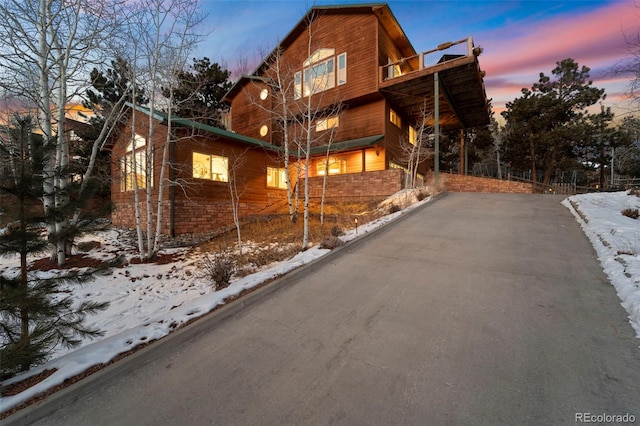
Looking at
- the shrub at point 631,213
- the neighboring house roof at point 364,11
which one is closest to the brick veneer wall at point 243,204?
the neighboring house roof at point 364,11

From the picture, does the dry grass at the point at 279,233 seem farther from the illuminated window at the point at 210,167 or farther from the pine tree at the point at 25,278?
the pine tree at the point at 25,278

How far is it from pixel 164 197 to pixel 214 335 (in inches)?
436

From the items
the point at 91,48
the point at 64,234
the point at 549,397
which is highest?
the point at 91,48

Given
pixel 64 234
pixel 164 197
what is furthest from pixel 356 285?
pixel 164 197

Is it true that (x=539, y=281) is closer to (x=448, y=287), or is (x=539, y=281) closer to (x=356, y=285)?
(x=448, y=287)

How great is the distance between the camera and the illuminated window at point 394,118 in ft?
56.5

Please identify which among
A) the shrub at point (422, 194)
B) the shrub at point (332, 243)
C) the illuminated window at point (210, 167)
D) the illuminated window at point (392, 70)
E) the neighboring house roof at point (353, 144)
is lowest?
the shrub at point (332, 243)

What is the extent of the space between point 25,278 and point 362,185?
14.0 metres

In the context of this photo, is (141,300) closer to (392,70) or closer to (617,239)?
(617,239)

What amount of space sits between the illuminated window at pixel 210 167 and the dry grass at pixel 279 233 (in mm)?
2917

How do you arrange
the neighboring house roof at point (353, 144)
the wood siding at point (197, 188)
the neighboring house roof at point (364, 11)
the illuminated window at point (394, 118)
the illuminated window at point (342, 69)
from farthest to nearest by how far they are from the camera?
the illuminated window at point (394, 118) < the illuminated window at point (342, 69) < the neighboring house roof at point (353, 144) < the neighboring house roof at point (364, 11) < the wood siding at point (197, 188)

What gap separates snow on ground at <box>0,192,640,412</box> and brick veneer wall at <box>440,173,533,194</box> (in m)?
8.35

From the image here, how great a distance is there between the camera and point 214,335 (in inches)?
124

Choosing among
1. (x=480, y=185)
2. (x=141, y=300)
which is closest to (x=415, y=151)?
(x=480, y=185)
